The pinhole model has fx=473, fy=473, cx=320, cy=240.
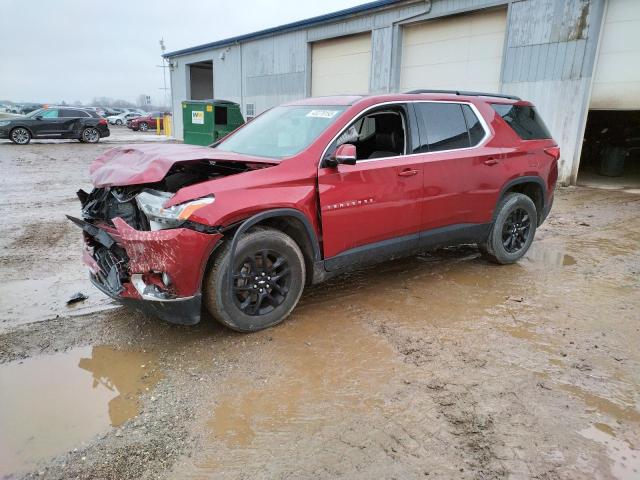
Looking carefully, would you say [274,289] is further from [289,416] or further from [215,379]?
[289,416]

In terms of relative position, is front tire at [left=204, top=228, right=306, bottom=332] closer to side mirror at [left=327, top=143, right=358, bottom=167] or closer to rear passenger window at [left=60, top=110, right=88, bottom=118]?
side mirror at [left=327, top=143, right=358, bottom=167]

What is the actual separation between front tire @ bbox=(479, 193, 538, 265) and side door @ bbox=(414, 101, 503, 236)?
26 centimetres

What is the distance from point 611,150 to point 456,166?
1093cm

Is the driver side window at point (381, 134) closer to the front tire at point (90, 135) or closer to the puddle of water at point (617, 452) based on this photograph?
the puddle of water at point (617, 452)

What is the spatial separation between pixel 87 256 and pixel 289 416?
2.19 meters

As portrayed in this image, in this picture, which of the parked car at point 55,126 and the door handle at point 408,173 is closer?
the door handle at point 408,173

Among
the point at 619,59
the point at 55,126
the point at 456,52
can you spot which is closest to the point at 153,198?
the point at 619,59

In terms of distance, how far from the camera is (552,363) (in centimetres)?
330

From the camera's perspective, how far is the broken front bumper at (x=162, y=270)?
10.1 feet

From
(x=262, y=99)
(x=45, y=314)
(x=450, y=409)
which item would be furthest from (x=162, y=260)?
(x=262, y=99)

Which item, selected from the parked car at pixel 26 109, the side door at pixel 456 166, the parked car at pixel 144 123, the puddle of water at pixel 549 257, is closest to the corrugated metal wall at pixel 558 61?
the puddle of water at pixel 549 257

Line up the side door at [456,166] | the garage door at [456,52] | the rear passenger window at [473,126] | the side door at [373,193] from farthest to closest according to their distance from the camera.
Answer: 1. the garage door at [456,52]
2. the rear passenger window at [473,126]
3. the side door at [456,166]
4. the side door at [373,193]

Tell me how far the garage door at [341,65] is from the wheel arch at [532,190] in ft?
34.7

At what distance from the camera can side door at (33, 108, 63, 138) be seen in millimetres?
20609
